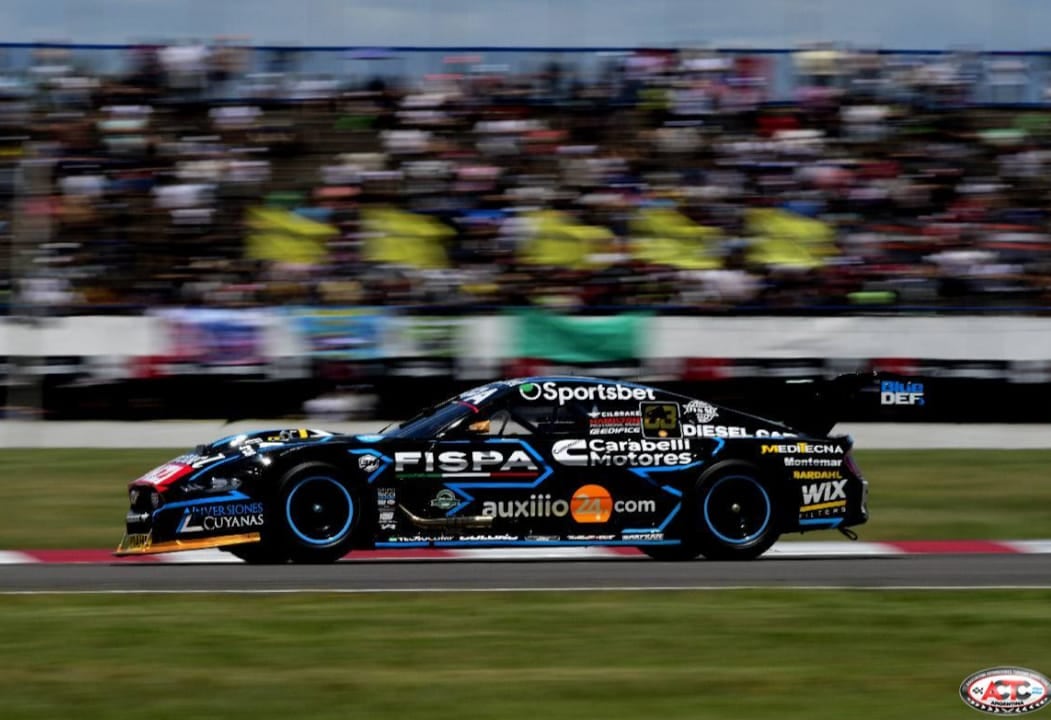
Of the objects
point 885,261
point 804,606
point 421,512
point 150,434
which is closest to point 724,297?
point 885,261

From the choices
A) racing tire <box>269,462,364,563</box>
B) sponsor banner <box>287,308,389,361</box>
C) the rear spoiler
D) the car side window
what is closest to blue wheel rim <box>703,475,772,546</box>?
the rear spoiler

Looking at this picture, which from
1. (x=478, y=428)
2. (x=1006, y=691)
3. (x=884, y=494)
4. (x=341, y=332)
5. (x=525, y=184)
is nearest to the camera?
(x=1006, y=691)

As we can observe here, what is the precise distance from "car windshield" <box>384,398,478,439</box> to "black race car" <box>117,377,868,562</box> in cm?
1

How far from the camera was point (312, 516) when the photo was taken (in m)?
9.73

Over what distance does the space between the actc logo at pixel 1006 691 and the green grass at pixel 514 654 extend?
0.29 ft

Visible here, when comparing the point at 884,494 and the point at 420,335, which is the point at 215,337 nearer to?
the point at 420,335

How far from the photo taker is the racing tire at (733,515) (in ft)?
33.6

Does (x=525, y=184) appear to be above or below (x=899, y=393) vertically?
above

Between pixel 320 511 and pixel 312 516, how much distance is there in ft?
0.18

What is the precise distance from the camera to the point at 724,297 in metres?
18.6

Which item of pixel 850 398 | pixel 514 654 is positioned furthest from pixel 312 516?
pixel 850 398

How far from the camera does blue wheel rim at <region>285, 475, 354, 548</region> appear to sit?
968cm

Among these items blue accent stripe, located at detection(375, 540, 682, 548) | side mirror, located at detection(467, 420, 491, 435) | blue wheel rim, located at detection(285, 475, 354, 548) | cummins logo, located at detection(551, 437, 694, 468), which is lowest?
blue accent stripe, located at detection(375, 540, 682, 548)

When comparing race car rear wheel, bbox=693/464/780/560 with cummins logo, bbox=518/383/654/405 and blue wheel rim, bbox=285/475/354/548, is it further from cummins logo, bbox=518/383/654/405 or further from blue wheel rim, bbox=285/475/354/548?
blue wheel rim, bbox=285/475/354/548
